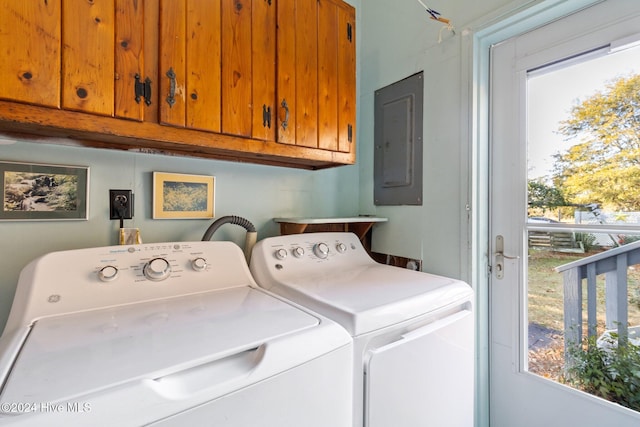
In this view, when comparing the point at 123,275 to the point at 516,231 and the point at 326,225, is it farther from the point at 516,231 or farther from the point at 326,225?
the point at 516,231

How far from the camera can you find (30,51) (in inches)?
29.2

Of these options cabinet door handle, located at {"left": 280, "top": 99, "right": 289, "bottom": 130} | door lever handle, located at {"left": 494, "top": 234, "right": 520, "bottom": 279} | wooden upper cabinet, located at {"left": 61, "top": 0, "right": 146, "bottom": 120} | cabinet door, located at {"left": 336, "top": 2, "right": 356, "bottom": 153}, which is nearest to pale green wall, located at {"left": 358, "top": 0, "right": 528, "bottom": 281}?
door lever handle, located at {"left": 494, "top": 234, "right": 520, "bottom": 279}

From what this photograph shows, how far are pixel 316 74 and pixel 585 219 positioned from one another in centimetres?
124

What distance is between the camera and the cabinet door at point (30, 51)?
71 centimetres

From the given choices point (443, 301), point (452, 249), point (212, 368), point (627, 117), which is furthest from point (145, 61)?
point (627, 117)

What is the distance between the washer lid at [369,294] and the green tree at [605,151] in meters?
0.60

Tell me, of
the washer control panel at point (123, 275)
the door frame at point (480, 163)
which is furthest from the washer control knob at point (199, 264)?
the door frame at point (480, 163)

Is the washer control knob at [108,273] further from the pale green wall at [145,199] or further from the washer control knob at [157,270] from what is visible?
the pale green wall at [145,199]

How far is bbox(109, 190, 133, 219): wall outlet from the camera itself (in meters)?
1.16

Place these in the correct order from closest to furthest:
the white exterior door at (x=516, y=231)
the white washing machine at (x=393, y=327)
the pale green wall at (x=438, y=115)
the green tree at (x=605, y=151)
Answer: the white washing machine at (x=393, y=327) < the green tree at (x=605, y=151) < the white exterior door at (x=516, y=231) < the pale green wall at (x=438, y=115)

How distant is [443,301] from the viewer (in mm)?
1056

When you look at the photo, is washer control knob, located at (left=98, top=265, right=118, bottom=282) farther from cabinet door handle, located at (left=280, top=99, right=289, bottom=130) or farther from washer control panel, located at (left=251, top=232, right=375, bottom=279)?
cabinet door handle, located at (left=280, top=99, right=289, bottom=130)

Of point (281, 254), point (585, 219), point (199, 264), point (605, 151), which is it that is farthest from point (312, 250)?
point (605, 151)

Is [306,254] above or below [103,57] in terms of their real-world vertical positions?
below
